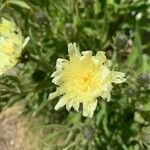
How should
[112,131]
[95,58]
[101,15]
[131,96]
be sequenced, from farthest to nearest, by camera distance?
1. [101,15]
2. [112,131]
3. [131,96]
4. [95,58]

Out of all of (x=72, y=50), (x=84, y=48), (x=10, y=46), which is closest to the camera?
(x=72, y=50)

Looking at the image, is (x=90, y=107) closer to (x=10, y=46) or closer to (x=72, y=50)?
(x=72, y=50)

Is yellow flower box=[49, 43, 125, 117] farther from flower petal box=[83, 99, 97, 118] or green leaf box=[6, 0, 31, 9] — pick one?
green leaf box=[6, 0, 31, 9]

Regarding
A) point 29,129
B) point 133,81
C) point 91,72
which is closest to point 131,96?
point 133,81

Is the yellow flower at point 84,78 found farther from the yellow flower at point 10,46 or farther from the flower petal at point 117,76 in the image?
the yellow flower at point 10,46

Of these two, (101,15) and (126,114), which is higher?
(101,15)

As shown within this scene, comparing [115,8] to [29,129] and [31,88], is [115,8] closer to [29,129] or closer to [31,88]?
[31,88]

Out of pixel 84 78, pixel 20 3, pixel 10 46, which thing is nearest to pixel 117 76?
pixel 84 78
